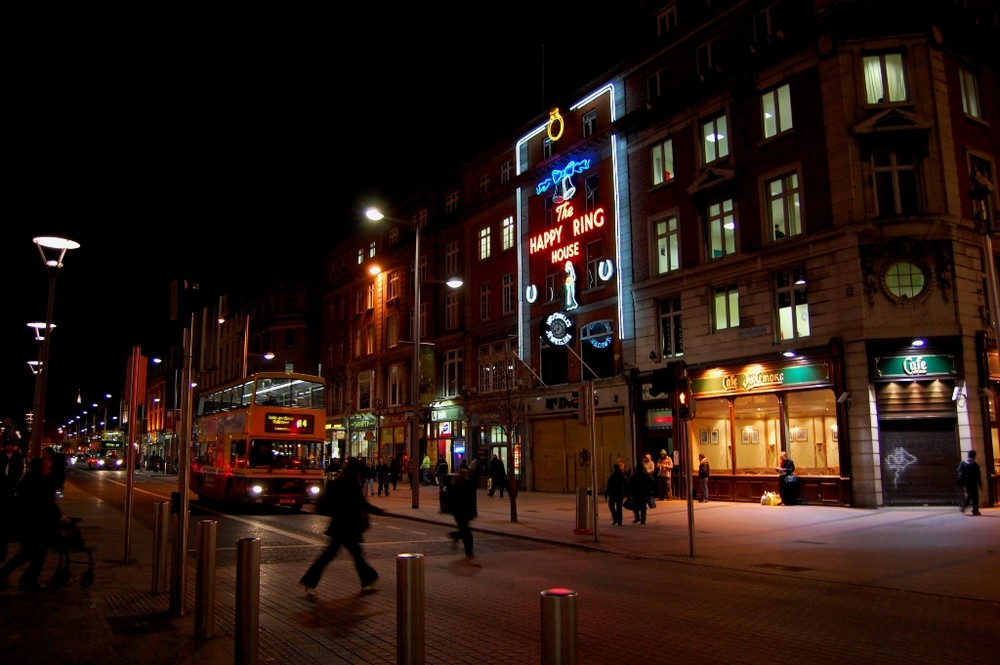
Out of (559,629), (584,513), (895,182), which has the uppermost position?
(895,182)

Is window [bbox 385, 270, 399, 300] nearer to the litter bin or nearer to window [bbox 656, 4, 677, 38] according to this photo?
window [bbox 656, 4, 677, 38]

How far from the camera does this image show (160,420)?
355 feet

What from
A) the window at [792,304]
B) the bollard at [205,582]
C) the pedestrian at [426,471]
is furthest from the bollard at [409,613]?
the pedestrian at [426,471]

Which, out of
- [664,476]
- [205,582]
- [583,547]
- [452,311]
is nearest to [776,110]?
[664,476]

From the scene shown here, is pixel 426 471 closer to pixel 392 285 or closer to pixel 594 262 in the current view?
pixel 392 285

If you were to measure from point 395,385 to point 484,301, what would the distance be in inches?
406

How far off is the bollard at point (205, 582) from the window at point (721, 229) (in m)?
22.2

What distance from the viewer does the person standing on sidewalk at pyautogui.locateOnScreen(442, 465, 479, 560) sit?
45.1 feet

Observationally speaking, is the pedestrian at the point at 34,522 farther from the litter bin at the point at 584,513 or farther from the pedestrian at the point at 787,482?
the pedestrian at the point at 787,482

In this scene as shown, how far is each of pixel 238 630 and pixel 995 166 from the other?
26.7 metres

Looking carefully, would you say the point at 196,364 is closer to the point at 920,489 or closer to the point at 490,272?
the point at 920,489

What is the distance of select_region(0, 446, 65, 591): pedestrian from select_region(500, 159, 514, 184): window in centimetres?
2946

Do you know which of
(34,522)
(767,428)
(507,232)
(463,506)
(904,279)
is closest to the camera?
(34,522)

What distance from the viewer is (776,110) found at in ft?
82.6
